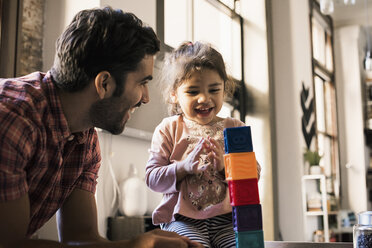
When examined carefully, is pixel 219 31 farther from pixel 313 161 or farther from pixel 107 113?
pixel 107 113

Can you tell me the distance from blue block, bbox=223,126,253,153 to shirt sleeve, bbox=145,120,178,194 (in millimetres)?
572

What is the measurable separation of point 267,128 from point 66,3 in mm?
3286

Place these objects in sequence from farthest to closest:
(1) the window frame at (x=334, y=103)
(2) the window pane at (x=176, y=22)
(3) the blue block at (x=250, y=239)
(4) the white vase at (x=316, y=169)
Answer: (1) the window frame at (x=334, y=103)
(4) the white vase at (x=316, y=169)
(2) the window pane at (x=176, y=22)
(3) the blue block at (x=250, y=239)

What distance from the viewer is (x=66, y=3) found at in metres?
3.10

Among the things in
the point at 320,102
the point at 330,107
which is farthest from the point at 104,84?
the point at 330,107

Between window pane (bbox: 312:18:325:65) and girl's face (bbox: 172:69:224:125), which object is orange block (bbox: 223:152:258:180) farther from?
window pane (bbox: 312:18:325:65)

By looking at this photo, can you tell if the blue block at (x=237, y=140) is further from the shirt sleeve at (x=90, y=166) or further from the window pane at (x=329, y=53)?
the window pane at (x=329, y=53)

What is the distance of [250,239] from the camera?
3.33 ft

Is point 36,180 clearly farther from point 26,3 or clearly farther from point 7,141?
point 26,3

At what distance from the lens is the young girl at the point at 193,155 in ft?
5.11

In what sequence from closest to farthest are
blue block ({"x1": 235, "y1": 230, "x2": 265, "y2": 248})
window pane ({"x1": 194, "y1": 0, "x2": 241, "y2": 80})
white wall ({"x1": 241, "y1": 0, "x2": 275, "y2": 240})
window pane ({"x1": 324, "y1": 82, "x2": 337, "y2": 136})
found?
blue block ({"x1": 235, "y1": 230, "x2": 265, "y2": 248}), window pane ({"x1": 194, "y1": 0, "x2": 241, "y2": 80}), white wall ({"x1": 241, "y1": 0, "x2": 275, "y2": 240}), window pane ({"x1": 324, "y1": 82, "x2": 337, "y2": 136})

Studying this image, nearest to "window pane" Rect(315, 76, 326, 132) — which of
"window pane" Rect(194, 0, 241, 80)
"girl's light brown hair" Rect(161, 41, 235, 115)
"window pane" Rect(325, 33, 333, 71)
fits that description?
"window pane" Rect(325, 33, 333, 71)

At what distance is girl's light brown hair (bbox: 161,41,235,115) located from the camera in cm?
171

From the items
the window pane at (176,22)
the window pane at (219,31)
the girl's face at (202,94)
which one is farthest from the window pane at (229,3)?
the girl's face at (202,94)
